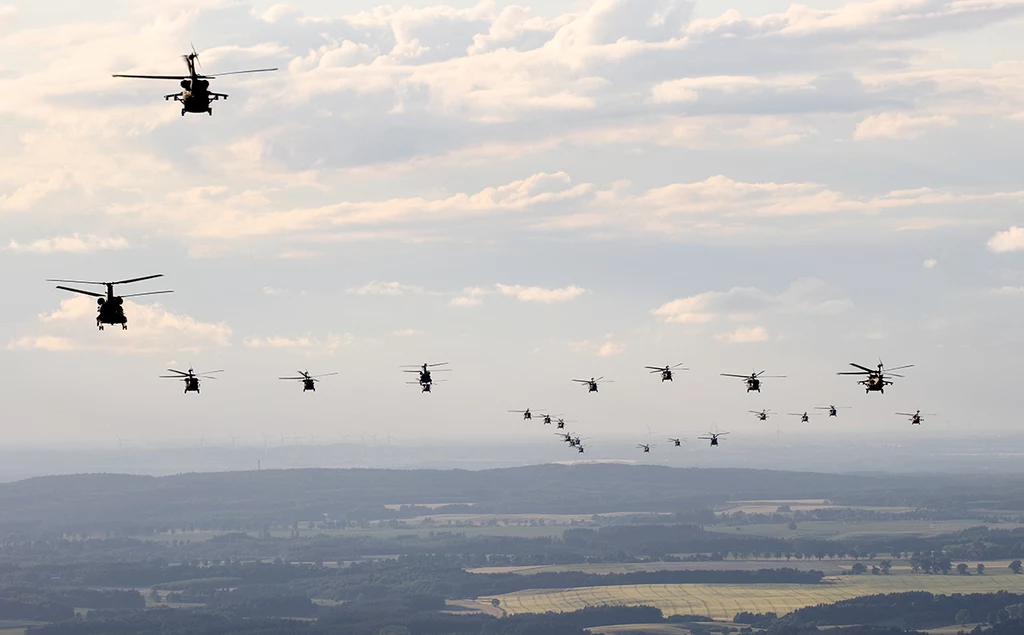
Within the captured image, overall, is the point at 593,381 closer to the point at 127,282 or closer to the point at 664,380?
the point at 664,380

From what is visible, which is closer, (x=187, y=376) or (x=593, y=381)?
(x=187, y=376)

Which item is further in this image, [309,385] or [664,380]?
[664,380]

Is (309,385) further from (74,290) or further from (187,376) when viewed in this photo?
(74,290)

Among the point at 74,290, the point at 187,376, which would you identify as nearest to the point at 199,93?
the point at 74,290

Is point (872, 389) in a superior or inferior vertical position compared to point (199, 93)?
inferior

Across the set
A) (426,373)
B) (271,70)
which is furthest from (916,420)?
(271,70)

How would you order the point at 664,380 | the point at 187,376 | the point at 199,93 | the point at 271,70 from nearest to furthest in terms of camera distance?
the point at 271,70 → the point at 199,93 → the point at 187,376 → the point at 664,380

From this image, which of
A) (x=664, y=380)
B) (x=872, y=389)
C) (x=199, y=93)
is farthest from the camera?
(x=664, y=380)

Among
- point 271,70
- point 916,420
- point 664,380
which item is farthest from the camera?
point 664,380

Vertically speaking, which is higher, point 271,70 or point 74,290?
Answer: point 271,70
